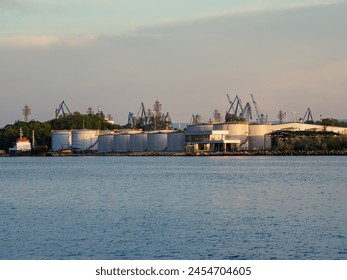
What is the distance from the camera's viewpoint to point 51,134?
163375 millimetres

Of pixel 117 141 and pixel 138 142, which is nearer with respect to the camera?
pixel 138 142

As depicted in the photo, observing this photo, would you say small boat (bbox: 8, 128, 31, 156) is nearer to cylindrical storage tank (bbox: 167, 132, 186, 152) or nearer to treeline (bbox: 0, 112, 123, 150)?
treeline (bbox: 0, 112, 123, 150)

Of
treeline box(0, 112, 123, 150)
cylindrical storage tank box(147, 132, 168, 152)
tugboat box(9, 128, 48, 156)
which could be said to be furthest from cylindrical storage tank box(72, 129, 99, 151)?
treeline box(0, 112, 123, 150)

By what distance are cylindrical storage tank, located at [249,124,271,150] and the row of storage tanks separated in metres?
12.2

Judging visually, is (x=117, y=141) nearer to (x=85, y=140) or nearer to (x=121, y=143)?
(x=121, y=143)

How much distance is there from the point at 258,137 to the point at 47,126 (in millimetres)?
56692

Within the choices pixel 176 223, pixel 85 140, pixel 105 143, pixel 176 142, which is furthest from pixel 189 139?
pixel 176 223

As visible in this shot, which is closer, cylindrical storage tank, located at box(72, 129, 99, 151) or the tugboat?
cylindrical storage tank, located at box(72, 129, 99, 151)

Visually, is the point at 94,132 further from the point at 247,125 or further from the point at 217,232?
the point at 217,232

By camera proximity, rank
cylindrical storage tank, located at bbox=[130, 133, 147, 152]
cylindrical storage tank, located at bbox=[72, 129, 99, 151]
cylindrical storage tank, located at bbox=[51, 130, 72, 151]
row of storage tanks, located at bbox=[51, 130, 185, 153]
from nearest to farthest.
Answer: row of storage tanks, located at bbox=[51, 130, 185, 153] → cylindrical storage tank, located at bbox=[130, 133, 147, 152] → cylindrical storage tank, located at bbox=[72, 129, 99, 151] → cylindrical storage tank, located at bbox=[51, 130, 72, 151]

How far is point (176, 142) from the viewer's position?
5492 inches

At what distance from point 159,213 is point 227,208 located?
12.0 ft

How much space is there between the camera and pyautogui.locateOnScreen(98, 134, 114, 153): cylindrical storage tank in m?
150

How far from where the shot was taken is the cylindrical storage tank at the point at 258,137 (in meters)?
133
